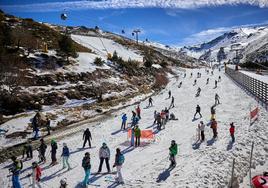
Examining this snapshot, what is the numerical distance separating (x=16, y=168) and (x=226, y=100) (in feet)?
105

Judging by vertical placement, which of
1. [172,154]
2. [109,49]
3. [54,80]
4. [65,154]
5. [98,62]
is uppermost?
[109,49]

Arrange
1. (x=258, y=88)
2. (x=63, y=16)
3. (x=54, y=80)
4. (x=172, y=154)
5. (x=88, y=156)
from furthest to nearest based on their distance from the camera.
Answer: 1. (x=63, y=16)
2. (x=54, y=80)
3. (x=258, y=88)
4. (x=172, y=154)
5. (x=88, y=156)

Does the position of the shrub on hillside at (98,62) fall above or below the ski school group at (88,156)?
above

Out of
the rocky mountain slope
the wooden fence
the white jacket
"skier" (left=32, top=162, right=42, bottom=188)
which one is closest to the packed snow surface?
the rocky mountain slope

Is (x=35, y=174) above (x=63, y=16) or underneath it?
underneath

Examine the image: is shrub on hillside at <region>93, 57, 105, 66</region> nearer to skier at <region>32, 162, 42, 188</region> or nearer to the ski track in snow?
the ski track in snow

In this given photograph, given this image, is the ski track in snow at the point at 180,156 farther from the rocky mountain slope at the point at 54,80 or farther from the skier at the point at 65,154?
the rocky mountain slope at the point at 54,80

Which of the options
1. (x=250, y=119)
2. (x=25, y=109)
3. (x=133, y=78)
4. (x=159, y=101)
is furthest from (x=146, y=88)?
(x=250, y=119)

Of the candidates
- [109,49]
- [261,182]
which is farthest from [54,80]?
[109,49]

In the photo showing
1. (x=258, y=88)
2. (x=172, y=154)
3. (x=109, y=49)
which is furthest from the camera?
(x=109, y=49)

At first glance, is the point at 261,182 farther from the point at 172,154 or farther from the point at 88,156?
the point at 88,156

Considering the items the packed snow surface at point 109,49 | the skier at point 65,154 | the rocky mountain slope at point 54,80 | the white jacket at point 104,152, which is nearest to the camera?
the white jacket at point 104,152

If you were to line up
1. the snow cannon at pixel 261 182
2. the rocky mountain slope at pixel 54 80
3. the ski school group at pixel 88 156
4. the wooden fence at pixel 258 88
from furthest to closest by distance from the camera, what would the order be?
the rocky mountain slope at pixel 54 80
the wooden fence at pixel 258 88
the ski school group at pixel 88 156
the snow cannon at pixel 261 182

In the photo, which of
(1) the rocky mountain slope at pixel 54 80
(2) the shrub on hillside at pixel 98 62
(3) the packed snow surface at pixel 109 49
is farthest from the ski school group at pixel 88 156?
(3) the packed snow surface at pixel 109 49
